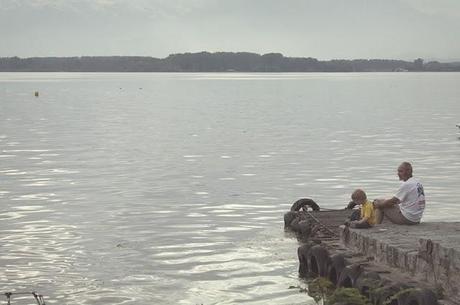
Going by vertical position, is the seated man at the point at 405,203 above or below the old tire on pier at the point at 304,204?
above

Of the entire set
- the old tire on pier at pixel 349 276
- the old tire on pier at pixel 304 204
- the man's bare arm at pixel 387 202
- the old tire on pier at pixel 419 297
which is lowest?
the old tire on pier at pixel 304 204

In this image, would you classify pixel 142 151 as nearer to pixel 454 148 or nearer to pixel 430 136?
pixel 454 148

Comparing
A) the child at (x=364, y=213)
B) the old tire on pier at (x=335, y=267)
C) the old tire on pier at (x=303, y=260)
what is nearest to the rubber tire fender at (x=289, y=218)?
the old tire on pier at (x=303, y=260)

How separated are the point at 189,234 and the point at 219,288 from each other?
478cm

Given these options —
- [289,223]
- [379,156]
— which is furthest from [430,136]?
[289,223]

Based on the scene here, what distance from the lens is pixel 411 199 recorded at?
14.9m

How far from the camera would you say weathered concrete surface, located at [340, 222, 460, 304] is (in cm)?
1153

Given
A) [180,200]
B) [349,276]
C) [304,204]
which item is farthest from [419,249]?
[180,200]

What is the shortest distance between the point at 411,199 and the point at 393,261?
1968mm

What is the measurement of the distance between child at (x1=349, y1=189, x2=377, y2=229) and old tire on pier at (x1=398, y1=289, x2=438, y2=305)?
3.59 m

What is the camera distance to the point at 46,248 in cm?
1800

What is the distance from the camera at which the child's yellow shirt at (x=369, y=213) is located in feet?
50.1

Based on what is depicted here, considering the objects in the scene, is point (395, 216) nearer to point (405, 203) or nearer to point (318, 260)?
point (405, 203)

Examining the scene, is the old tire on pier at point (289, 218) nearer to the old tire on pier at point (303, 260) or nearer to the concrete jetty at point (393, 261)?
the concrete jetty at point (393, 261)
